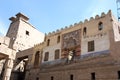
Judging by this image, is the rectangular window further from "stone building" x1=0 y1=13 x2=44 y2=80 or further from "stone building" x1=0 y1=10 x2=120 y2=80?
"stone building" x1=0 y1=13 x2=44 y2=80

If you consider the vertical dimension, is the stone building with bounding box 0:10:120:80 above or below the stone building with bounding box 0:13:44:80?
below

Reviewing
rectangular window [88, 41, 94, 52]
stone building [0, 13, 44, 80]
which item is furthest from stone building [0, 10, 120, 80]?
stone building [0, 13, 44, 80]

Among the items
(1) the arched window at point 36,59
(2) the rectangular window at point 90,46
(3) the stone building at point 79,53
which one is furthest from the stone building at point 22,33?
(2) the rectangular window at point 90,46

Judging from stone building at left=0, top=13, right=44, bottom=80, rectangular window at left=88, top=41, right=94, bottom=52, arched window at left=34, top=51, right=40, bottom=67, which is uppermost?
stone building at left=0, top=13, right=44, bottom=80

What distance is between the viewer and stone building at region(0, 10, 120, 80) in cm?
1716

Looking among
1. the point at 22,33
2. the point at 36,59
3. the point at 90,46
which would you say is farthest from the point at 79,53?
the point at 22,33

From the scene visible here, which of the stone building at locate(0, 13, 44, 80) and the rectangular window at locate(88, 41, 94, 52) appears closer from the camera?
the rectangular window at locate(88, 41, 94, 52)

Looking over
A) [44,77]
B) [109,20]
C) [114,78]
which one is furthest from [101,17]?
[44,77]

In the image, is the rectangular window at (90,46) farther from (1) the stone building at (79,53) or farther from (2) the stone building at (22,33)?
(2) the stone building at (22,33)

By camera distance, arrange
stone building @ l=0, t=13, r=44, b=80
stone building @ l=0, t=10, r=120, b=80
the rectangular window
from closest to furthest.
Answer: stone building @ l=0, t=10, r=120, b=80
the rectangular window
stone building @ l=0, t=13, r=44, b=80

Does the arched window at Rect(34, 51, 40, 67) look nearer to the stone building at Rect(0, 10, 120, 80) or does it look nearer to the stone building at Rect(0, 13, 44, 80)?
the stone building at Rect(0, 10, 120, 80)

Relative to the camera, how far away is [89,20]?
21.1 m

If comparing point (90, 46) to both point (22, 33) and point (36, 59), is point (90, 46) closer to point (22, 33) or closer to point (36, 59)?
point (36, 59)

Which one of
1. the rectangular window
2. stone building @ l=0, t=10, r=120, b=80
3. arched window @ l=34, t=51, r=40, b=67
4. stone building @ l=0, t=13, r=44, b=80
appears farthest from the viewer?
stone building @ l=0, t=13, r=44, b=80
